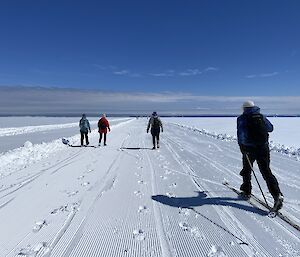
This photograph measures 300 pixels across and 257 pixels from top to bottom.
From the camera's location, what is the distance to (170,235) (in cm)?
471

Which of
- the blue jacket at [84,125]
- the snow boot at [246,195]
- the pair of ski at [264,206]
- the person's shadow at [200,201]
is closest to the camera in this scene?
the pair of ski at [264,206]

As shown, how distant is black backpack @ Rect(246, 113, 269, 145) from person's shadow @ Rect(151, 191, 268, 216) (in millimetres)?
1191

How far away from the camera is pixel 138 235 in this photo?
471cm

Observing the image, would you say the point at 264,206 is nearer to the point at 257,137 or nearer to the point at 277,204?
the point at 277,204

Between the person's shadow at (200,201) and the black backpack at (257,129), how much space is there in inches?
46.9

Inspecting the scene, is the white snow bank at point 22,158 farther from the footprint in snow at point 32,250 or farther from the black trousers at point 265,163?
the black trousers at point 265,163

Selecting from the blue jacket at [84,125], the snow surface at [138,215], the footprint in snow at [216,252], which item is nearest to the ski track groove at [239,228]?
the snow surface at [138,215]

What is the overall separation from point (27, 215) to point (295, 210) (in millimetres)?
4592

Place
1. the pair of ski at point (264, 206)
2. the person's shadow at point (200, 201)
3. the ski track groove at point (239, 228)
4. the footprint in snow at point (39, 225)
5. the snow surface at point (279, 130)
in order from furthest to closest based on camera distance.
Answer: the snow surface at point (279, 130), the person's shadow at point (200, 201), the pair of ski at point (264, 206), the footprint in snow at point (39, 225), the ski track groove at point (239, 228)

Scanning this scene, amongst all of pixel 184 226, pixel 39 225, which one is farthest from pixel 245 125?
pixel 39 225

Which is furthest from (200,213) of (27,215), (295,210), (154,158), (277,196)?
(154,158)

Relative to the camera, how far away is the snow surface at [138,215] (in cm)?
430

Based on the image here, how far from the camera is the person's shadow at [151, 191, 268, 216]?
6154 mm

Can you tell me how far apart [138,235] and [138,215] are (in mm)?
927
